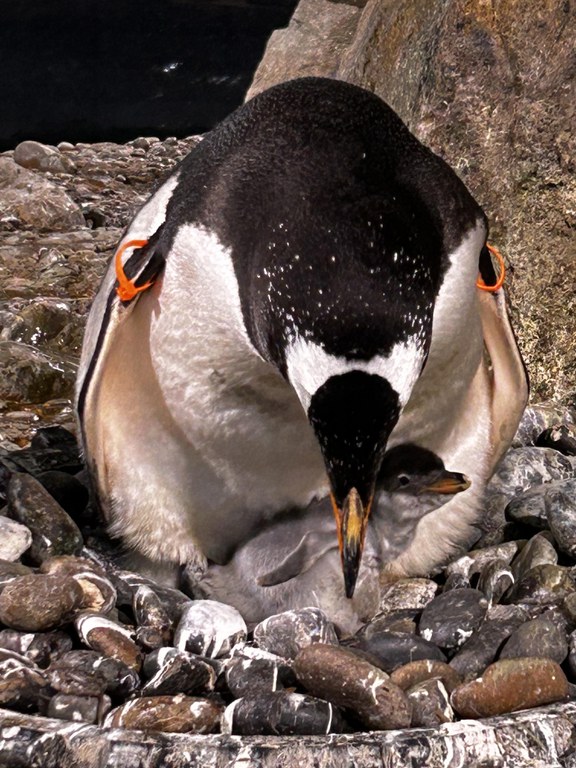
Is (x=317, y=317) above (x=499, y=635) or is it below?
above

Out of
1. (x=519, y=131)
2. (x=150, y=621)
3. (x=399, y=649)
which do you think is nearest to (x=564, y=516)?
(x=399, y=649)

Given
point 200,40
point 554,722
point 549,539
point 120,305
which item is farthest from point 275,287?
point 200,40

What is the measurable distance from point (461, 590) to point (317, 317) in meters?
0.52

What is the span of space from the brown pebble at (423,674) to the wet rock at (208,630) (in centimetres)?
24

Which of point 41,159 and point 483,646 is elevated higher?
point 483,646

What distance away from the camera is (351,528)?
4.73ft

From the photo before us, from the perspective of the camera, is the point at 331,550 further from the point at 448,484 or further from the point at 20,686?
the point at 20,686

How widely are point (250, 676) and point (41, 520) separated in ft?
1.59

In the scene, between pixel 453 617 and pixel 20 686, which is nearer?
pixel 20 686

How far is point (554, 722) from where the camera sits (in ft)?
4.22

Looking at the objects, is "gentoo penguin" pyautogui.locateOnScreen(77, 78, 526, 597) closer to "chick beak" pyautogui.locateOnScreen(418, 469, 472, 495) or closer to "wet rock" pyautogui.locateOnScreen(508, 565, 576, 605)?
"chick beak" pyautogui.locateOnScreen(418, 469, 472, 495)

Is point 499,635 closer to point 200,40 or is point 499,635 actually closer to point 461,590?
point 461,590

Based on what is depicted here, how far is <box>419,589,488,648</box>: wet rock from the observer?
1.58 m

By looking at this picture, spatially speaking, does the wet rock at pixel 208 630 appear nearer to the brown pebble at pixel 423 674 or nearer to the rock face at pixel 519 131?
the brown pebble at pixel 423 674
